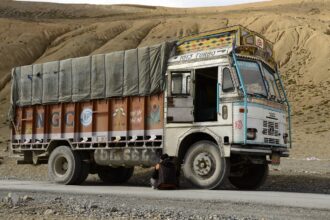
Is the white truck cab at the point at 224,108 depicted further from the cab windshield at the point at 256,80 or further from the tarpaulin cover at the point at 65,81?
the tarpaulin cover at the point at 65,81

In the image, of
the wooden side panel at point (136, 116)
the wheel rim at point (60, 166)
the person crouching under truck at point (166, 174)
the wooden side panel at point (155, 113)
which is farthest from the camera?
the wheel rim at point (60, 166)

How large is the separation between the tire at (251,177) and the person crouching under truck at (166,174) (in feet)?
7.41

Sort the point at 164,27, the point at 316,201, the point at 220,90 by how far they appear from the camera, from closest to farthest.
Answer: the point at 316,201
the point at 220,90
the point at 164,27

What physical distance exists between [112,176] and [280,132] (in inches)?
249

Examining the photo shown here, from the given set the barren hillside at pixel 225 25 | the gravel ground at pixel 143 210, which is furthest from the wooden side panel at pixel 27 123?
the barren hillside at pixel 225 25

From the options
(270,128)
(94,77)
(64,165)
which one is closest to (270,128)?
(270,128)

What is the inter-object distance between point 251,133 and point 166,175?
243 cm

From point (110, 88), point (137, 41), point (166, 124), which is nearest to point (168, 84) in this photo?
point (166, 124)

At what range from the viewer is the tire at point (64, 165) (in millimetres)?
15453

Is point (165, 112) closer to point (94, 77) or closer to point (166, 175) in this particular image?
point (166, 175)

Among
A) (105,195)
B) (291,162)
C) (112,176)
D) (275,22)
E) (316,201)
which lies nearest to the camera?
(316,201)

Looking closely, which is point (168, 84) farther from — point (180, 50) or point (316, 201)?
point (316, 201)

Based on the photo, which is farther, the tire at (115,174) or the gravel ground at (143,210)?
the tire at (115,174)

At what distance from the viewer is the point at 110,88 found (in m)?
15.0
